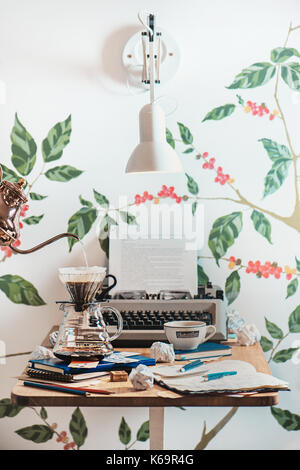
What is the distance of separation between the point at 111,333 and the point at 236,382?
1.63ft

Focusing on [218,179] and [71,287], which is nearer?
→ [71,287]

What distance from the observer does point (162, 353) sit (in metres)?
1.52

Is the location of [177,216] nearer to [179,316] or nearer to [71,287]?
[179,316]

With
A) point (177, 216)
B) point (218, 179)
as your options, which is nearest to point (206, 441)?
point (177, 216)

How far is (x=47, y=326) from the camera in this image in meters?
2.18

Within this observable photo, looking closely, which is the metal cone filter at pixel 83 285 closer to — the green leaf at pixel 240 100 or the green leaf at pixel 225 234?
the green leaf at pixel 225 234

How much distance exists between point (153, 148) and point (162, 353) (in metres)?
0.61

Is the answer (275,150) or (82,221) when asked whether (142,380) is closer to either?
(82,221)

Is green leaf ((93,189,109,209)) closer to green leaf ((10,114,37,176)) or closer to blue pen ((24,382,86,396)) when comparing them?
green leaf ((10,114,37,176))

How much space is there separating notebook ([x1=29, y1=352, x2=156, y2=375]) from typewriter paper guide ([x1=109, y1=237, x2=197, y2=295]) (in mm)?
530

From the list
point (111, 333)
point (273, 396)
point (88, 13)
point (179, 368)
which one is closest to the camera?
point (273, 396)

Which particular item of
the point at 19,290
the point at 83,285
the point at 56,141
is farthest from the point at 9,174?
the point at 83,285

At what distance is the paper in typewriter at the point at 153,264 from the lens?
2.04 m
